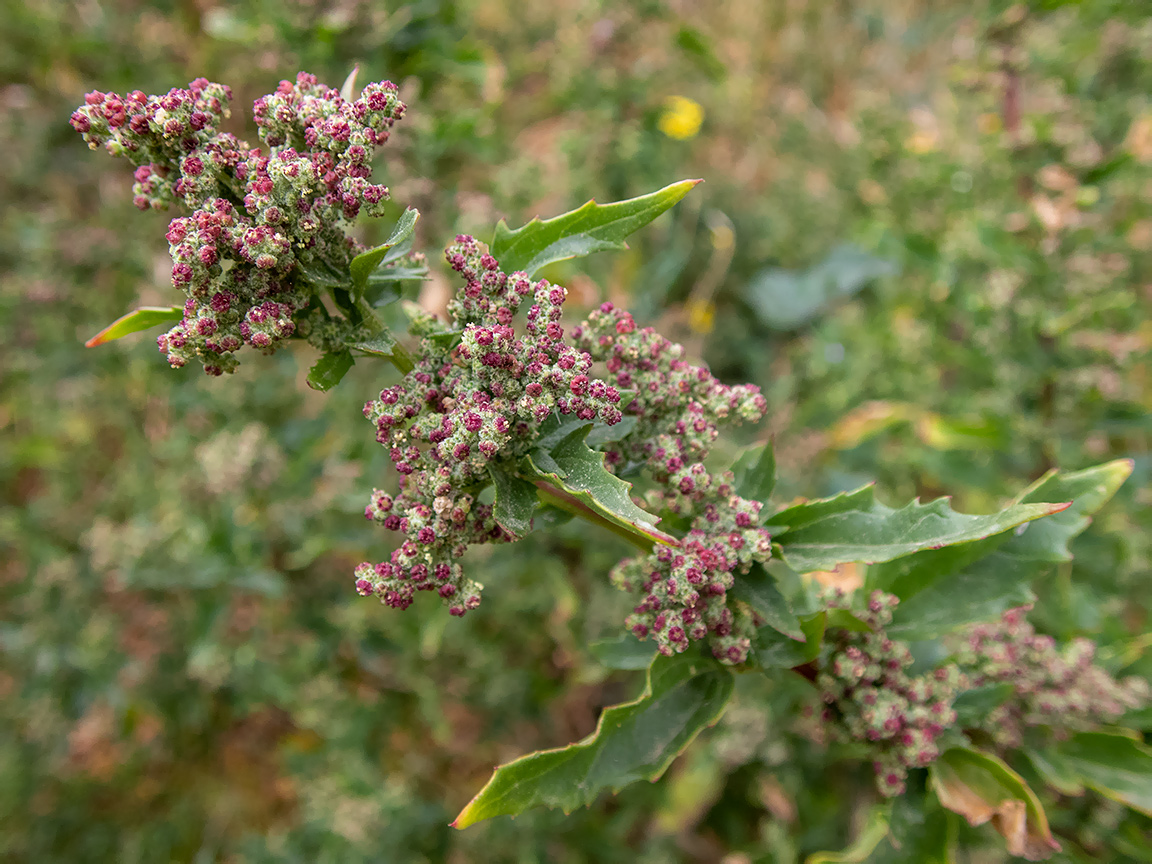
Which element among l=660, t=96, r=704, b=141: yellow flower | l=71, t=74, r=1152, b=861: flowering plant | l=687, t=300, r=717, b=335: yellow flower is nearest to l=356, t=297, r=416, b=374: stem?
l=71, t=74, r=1152, b=861: flowering plant

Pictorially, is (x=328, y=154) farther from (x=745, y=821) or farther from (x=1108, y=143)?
(x=745, y=821)

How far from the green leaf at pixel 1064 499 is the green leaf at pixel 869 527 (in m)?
0.26

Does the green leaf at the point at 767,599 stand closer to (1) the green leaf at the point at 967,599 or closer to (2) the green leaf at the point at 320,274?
(1) the green leaf at the point at 967,599

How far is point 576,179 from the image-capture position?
4598 millimetres

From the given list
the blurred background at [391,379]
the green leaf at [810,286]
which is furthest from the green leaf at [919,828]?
the green leaf at [810,286]

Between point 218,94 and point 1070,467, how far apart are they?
11.6ft

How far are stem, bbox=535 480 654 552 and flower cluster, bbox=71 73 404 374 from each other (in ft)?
1.90

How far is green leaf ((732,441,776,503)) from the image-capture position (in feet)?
5.86

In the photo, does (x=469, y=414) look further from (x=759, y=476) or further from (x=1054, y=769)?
(x=1054, y=769)

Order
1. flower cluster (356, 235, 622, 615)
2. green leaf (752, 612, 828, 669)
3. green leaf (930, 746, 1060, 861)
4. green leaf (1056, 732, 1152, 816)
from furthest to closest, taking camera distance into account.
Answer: green leaf (1056, 732, 1152, 816) → green leaf (930, 746, 1060, 861) → green leaf (752, 612, 828, 669) → flower cluster (356, 235, 622, 615)

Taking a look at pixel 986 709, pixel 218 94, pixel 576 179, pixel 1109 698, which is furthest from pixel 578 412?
pixel 576 179

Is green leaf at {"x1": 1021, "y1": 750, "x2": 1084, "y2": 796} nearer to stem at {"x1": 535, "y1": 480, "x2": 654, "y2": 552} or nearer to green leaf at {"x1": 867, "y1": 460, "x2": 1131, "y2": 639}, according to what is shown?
green leaf at {"x1": 867, "y1": 460, "x2": 1131, "y2": 639}

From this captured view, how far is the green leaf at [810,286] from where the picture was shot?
561 centimetres

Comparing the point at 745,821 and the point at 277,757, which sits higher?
the point at 745,821
